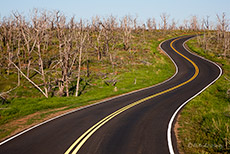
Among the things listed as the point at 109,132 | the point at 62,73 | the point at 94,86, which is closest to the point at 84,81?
the point at 94,86

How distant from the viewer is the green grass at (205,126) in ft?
26.2

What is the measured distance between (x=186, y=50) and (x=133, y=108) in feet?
130

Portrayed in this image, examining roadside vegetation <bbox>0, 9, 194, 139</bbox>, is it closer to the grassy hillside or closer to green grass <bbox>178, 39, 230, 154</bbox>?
the grassy hillside

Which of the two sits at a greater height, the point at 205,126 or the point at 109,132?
the point at 109,132

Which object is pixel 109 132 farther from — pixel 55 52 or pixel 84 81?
pixel 55 52

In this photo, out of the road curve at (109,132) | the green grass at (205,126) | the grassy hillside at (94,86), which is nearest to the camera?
the road curve at (109,132)

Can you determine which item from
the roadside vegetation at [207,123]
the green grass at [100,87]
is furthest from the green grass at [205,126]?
the green grass at [100,87]

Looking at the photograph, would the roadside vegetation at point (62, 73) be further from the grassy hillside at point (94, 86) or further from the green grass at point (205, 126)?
the green grass at point (205, 126)

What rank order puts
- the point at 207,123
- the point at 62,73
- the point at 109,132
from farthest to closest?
1. the point at 62,73
2. the point at 207,123
3. the point at 109,132

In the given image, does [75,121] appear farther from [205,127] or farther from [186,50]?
[186,50]

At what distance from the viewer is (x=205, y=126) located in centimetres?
1055

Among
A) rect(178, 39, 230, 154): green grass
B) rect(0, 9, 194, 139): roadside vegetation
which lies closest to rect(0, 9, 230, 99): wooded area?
rect(0, 9, 194, 139): roadside vegetation

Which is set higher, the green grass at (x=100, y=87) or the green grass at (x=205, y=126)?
the green grass at (x=100, y=87)

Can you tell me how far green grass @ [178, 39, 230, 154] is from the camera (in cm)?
797
